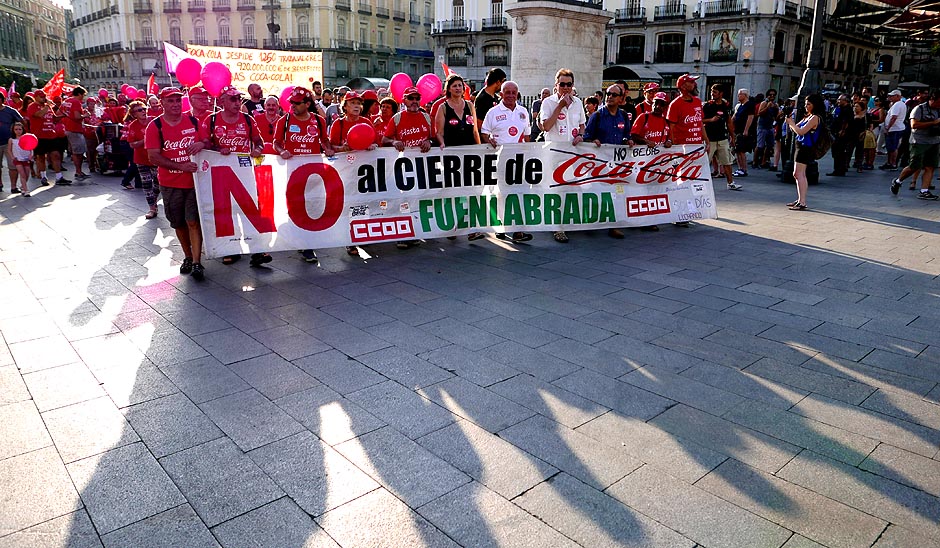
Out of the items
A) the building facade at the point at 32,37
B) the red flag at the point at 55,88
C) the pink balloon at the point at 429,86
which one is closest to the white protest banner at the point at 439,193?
the pink balloon at the point at 429,86

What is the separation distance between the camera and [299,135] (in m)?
7.30

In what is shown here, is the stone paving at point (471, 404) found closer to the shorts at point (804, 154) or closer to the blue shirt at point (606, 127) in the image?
the blue shirt at point (606, 127)

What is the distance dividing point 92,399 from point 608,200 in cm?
632

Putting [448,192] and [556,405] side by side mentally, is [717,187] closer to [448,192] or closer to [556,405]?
[448,192]

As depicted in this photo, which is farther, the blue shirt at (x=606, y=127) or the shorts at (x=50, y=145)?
the shorts at (x=50, y=145)

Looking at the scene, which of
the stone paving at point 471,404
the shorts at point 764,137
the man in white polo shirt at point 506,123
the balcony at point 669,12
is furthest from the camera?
the balcony at point 669,12

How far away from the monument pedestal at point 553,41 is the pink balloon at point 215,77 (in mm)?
7202

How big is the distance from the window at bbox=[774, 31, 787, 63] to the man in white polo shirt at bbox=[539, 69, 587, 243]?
132 ft

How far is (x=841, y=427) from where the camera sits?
355cm

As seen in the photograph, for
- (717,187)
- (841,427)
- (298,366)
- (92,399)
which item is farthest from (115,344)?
(717,187)

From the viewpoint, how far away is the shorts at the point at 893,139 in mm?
16031

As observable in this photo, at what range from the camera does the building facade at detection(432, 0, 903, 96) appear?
42.4m

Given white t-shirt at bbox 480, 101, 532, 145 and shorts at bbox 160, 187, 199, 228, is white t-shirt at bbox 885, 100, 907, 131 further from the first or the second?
shorts at bbox 160, 187, 199, 228

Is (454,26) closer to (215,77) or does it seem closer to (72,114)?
(72,114)
